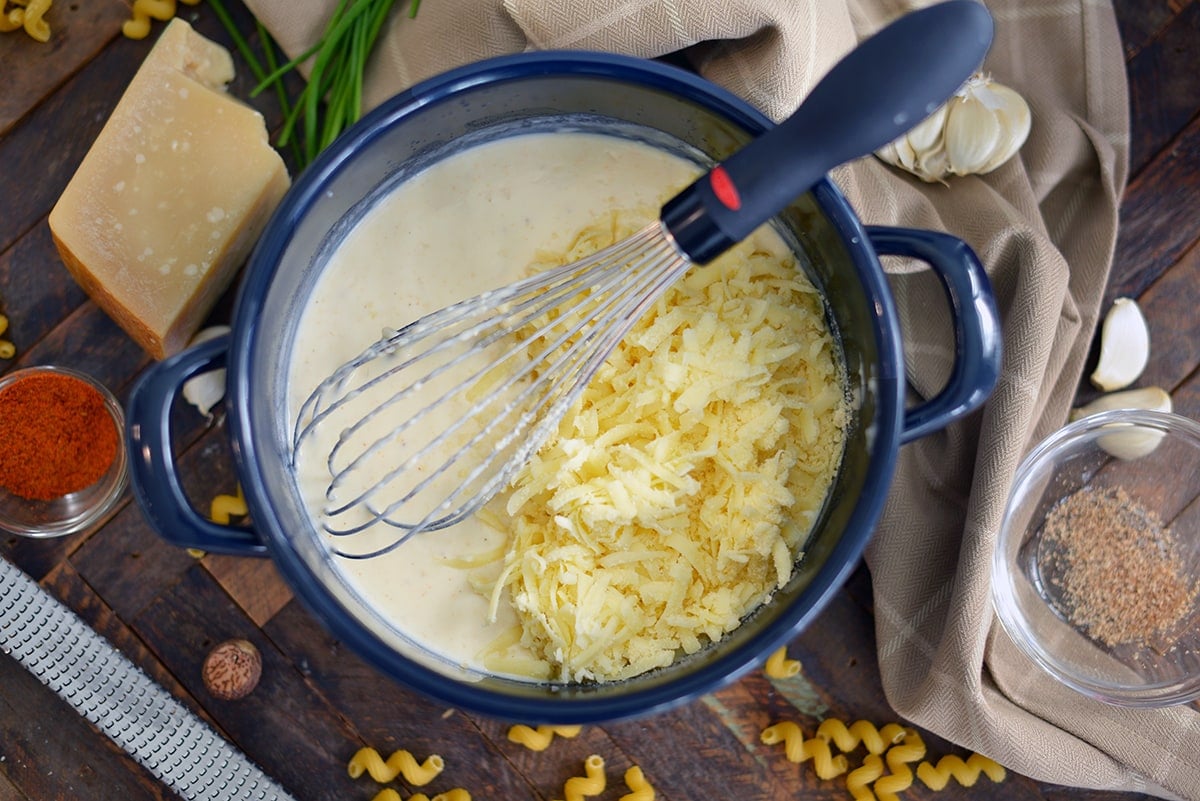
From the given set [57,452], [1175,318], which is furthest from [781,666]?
[57,452]

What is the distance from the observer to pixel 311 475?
3.01 ft

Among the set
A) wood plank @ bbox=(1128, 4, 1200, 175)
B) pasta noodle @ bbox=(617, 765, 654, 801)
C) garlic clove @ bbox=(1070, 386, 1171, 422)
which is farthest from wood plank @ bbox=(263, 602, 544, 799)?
wood plank @ bbox=(1128, 4, 1200, 175)

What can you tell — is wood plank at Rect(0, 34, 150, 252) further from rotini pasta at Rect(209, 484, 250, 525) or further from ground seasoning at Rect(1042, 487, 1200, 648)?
ground seasoning at Rect(1042, 487, 1200, 648)

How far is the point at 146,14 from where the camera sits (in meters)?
1.14

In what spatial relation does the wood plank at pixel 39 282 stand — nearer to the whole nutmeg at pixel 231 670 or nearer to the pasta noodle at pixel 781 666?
the whole nutmeg at pixel 231 670

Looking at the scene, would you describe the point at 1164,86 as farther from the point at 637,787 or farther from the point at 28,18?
the point at 28,18

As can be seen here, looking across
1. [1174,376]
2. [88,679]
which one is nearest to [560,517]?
[88,679]

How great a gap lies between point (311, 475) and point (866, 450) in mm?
475

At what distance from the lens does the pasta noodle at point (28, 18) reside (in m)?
1.13

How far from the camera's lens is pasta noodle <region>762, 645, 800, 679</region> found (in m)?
1.12

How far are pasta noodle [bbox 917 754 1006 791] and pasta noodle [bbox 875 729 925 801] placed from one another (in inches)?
0.7

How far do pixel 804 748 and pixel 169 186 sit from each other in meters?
0.90

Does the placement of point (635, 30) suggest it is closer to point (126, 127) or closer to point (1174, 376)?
point (126, 127)

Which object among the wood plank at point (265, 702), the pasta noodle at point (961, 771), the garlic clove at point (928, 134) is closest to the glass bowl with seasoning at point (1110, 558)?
the pasta noodle at point (961, 771)
